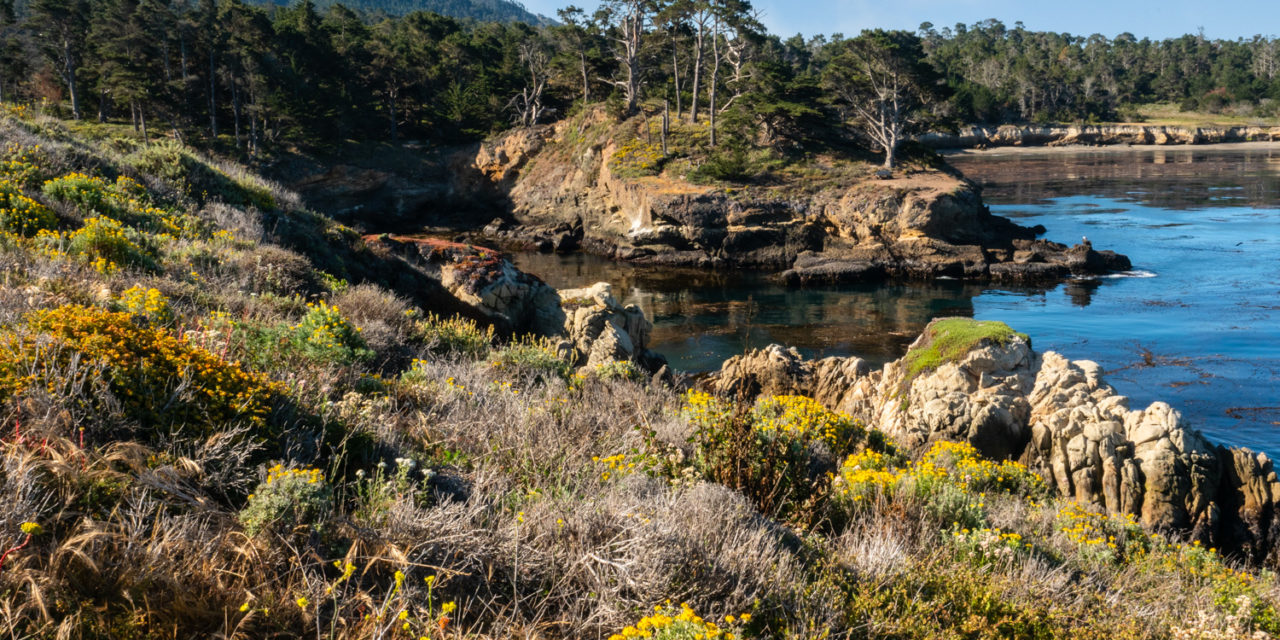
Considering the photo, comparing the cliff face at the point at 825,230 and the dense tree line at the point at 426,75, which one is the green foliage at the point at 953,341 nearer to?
the cliff face at the point at 825,230

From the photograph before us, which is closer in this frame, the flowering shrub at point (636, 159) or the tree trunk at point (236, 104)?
the flowering shrub at point (636, 159)

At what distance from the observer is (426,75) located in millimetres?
51594

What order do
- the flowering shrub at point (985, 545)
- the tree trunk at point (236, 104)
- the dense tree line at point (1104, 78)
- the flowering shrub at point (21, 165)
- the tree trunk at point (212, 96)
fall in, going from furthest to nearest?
the dense tree line at point (1104, 78) → the tree trunk at point (212, 96) → the tree trunk at point (236, 104) → the flowering shrub at point (21, 165) → the flowering shrub at point (985, 545)

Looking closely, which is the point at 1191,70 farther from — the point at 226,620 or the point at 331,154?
the point at 226,620

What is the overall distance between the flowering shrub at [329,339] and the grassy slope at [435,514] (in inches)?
1.1

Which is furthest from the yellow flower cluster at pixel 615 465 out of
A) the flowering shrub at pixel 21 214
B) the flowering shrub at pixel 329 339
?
the flowering shrub at pixel 21 214

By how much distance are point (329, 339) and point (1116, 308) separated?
2430 cm

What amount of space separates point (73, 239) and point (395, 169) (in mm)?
41651

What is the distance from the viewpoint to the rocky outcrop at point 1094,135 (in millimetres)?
79188

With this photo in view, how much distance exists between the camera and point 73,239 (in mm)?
6902

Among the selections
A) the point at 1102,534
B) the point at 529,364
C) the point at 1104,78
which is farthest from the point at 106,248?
the point at 1104,78

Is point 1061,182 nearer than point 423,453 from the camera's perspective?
No

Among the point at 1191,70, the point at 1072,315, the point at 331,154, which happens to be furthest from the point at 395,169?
the point at 1191,70

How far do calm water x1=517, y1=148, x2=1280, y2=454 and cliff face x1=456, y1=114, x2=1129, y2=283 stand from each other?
1543 mm
